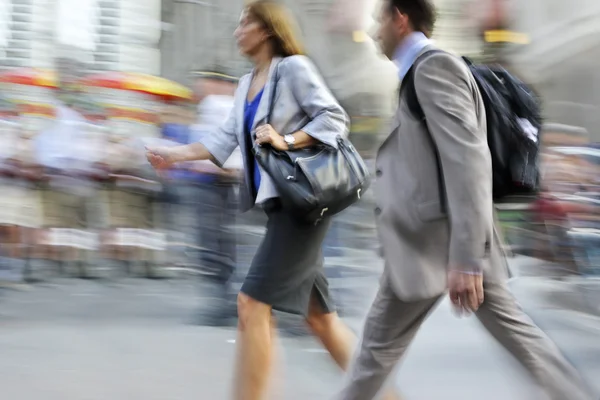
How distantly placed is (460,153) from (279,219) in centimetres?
103

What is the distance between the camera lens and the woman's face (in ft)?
12.8

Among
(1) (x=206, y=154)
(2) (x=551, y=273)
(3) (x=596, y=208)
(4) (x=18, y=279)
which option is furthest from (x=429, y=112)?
(4) (x=18, y=279)

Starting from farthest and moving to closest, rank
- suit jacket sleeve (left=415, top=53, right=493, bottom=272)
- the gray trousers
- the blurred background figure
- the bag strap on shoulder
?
the blurred background figure < the gray trousers < the bag strap on shoulder < suit jacket sleeve (left=415, top=53, right=493, bottom=272)

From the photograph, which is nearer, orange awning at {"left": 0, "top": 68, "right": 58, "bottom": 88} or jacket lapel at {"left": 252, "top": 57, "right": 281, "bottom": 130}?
jacket lapel at {"left": 252, "top": 57, "right": 281, "bottom": 130}

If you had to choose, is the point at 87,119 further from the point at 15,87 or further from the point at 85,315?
the point at 85,315

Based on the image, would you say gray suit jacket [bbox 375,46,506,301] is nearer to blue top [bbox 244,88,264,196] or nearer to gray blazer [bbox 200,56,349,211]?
gray blazer [bbox 200,56,349,211]

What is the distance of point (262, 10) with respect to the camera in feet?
12.8

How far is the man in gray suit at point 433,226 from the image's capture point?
287 centimetres

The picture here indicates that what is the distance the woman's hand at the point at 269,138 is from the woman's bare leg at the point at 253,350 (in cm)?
58

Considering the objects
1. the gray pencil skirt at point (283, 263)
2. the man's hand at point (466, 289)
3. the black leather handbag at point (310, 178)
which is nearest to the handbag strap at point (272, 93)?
the black leather handbag at point (310, 178)

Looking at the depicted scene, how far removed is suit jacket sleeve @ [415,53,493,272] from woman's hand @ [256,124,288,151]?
0.82 m

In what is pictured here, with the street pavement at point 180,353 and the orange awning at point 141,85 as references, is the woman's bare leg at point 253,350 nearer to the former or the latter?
the street pavement at point 180,353

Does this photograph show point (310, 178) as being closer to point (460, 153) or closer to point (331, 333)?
point (331, 333)

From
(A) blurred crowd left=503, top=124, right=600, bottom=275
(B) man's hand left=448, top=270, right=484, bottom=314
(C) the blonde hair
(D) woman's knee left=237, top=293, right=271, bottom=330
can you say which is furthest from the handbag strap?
(A) blurred crowd left=503, top=124, right=600, bottom=275
